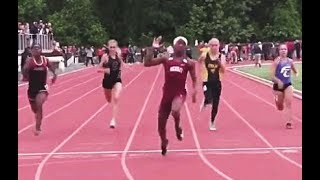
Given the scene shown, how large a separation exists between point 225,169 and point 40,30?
31.6m

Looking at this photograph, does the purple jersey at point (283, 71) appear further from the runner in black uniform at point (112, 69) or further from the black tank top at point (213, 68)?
the runner in black uniform at point (112, 69)

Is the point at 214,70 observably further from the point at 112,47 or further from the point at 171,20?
the point at 171,20

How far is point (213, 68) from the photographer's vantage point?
581 inches

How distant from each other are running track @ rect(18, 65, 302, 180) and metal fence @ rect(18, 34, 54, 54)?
15.3 meters

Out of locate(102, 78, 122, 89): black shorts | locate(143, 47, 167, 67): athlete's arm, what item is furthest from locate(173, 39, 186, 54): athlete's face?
locate(102, 78, 122, 89): black shorts

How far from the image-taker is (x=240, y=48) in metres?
66.8

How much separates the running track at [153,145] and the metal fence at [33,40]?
1531 centimetres

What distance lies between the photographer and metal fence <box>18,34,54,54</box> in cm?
3700

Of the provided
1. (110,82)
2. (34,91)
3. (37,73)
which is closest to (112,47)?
(110,82)

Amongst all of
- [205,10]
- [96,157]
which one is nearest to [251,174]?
[96,157]

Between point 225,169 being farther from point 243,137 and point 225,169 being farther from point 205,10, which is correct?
point 205,10

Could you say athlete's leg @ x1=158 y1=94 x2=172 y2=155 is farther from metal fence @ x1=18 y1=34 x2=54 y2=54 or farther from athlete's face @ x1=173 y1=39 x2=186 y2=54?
metal fence @ x1=18 y1=34 x2=54 y2=54

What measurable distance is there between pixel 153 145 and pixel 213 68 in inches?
102

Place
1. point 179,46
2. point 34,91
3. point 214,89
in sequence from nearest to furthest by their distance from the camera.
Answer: point 179,46 < point 34,91 < point 214,89
